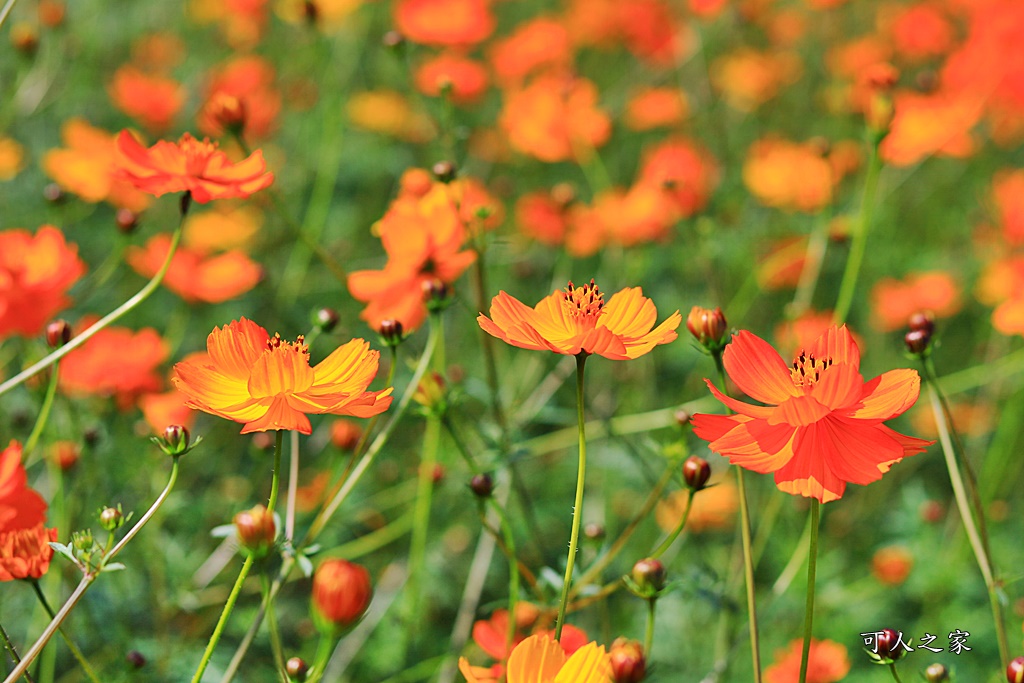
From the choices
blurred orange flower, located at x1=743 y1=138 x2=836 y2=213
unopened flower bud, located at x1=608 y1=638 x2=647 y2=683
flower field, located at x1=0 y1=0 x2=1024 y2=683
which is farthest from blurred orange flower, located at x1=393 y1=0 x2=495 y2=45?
unopened flower bud, located at x1=608 y1=638 x2=647 y2=683

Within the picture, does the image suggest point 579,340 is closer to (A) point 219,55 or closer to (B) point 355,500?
(B) point 355,500

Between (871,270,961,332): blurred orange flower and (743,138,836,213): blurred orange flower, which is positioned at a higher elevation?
(743,138,836,213): blurred orange flower

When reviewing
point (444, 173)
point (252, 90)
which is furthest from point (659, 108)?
point (444, 173)

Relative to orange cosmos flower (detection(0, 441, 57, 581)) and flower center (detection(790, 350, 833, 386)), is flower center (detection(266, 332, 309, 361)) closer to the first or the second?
orange cosmos flower (detection(0, 441, 57, 581))

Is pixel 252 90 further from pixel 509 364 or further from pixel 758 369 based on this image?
pixel 758 369

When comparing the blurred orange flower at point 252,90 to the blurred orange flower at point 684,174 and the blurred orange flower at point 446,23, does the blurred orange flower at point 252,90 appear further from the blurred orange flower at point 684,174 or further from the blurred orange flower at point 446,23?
the blurred orange flower at point 684,174

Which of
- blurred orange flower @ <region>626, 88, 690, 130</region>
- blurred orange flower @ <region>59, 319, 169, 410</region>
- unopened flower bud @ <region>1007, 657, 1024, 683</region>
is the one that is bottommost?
blurred orange flower @ <region>626, 88, 690, 130</region>

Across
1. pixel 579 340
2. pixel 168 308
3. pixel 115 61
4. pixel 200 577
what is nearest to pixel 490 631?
pixel 579 340

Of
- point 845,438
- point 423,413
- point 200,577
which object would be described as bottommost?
point 200,577
